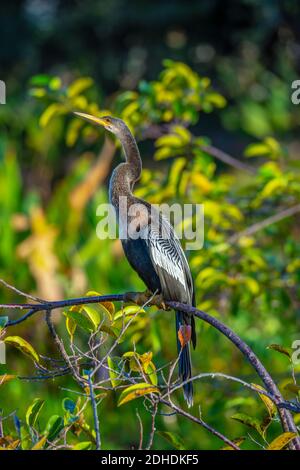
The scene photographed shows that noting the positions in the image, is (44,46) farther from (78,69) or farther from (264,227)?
(264,227)

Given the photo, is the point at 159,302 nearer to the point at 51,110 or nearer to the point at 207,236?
the point at 207,236

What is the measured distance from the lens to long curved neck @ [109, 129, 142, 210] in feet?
10.1

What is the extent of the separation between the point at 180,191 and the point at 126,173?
2.57ft

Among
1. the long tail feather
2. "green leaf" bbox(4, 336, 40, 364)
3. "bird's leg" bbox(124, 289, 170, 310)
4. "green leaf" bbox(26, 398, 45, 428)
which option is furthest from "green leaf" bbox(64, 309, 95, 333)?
the long tail feather

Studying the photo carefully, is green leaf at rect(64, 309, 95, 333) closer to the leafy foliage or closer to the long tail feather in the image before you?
the leafy foliage

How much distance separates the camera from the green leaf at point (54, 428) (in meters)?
2.08

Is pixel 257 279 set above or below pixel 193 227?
below

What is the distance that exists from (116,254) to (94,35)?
769 centimetres

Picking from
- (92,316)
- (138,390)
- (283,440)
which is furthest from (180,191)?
(283,440)

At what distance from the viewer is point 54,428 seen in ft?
6.87

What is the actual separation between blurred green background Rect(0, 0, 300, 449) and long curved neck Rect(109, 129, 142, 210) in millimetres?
576

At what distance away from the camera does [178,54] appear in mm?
12414

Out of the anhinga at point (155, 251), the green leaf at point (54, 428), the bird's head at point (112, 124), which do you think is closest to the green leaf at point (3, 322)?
the green leaf at point (54, 428)
